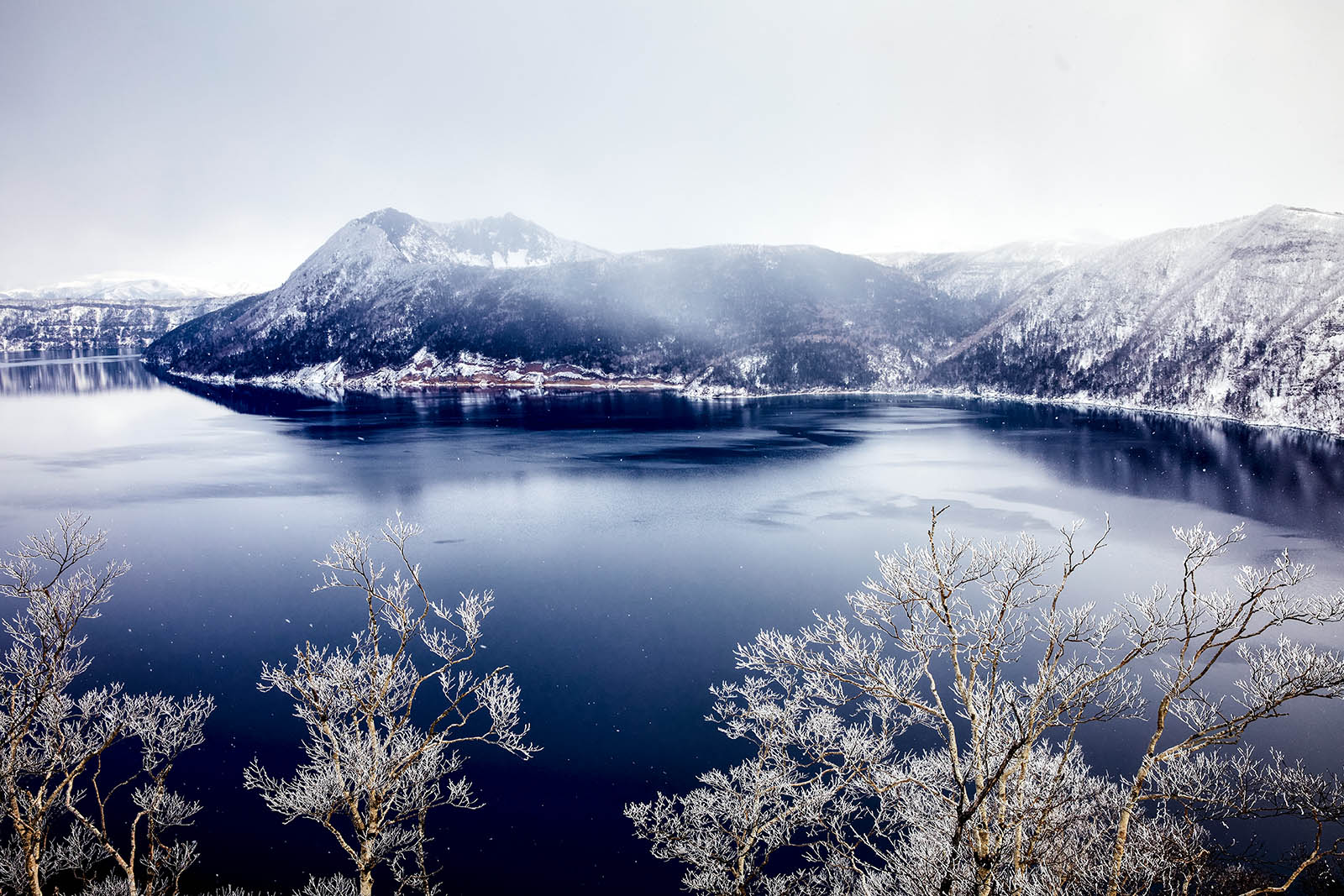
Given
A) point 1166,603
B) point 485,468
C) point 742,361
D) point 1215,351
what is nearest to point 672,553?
point 1166,603

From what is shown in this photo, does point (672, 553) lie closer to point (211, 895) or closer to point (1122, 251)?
point (211, 895)

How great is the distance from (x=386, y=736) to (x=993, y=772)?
16.2m

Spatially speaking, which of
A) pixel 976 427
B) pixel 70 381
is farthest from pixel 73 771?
pixel 70 381

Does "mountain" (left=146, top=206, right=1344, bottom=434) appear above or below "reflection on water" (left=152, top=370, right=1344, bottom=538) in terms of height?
above

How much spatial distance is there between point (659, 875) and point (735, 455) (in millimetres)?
54588

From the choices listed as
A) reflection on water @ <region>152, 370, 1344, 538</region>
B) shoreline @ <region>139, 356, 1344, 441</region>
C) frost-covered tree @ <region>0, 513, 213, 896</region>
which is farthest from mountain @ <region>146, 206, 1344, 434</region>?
frost-covered tree @ <region>0, 513, 213, 896</region>

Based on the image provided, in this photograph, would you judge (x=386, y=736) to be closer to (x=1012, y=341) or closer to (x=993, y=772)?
(x=993, y=772)

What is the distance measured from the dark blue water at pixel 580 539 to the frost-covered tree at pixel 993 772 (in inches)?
108

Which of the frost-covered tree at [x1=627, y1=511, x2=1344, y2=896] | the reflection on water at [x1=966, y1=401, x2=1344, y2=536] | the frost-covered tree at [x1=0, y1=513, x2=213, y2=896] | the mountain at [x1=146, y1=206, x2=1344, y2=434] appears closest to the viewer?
the frost-covered tree at [x1=627, y1=511, x2=1344, y2=896]

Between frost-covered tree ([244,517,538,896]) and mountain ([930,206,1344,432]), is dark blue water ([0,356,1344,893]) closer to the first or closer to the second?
frost-covered tree ([244,517,538,896])

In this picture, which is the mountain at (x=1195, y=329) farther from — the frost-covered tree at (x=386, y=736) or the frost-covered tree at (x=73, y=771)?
the frost-covered tree at (x=73, y=771)

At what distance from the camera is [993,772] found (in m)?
14.0

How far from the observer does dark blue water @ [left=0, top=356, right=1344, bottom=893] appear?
62.5 feet

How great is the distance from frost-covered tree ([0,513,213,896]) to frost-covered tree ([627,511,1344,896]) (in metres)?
11.3
